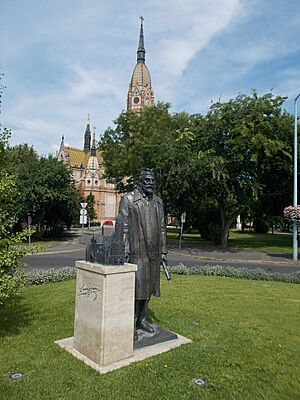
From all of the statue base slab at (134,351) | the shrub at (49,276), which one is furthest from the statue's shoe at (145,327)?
the shrub at (49,276)

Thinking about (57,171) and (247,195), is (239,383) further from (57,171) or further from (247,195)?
(57,171)

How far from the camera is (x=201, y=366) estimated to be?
4.75 meters

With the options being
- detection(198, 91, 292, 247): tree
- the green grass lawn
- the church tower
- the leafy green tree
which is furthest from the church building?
the leafy green tree

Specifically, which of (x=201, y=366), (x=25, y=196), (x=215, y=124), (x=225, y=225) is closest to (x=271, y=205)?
(x=225, y=225)

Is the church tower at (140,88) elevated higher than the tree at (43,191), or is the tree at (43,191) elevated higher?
the church tower at (140,88)

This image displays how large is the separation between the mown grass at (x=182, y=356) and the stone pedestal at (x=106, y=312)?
29 centimetres

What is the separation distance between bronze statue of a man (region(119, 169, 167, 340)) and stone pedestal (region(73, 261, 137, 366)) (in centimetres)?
49

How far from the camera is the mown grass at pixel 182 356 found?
4.05 metres

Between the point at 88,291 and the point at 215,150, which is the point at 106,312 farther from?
the point at 215,150

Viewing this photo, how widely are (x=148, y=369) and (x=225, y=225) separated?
836 inches

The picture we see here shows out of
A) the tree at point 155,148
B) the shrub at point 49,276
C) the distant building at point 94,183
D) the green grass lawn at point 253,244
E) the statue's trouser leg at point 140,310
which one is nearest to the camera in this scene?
the statue's trouser leg at point 140,310

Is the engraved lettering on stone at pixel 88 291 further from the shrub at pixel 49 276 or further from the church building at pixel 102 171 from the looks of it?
the church building at pixel 102 171

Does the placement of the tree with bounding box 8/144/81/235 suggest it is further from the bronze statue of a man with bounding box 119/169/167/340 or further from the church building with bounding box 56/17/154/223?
the church building with bounding box 56/17/154/223

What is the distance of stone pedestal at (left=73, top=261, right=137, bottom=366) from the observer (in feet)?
15.0
